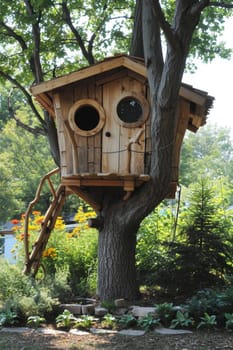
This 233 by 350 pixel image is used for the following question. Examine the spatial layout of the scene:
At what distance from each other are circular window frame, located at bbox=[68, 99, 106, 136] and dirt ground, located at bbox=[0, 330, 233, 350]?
2.77m

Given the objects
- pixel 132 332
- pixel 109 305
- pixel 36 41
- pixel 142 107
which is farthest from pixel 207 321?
pixel 36 41

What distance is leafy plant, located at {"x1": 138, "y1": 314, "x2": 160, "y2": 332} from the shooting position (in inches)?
209

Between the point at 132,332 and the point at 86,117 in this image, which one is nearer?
the point at 132,332

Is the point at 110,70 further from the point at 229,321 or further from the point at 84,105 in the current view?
the point at 229,321

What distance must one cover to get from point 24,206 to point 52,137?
12.5 meters

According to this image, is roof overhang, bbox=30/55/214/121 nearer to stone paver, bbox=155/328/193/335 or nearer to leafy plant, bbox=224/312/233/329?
leafy plant, bbox=224/312/233/329

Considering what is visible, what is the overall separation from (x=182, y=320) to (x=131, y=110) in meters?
2.96

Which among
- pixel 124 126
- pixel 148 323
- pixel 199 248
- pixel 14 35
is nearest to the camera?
pixel 148 323

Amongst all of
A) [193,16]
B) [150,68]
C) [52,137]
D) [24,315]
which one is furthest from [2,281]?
[193,16]

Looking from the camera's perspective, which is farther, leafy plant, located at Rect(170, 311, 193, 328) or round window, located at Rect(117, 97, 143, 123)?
round window, located at Rect(117, 97, 143, 123)

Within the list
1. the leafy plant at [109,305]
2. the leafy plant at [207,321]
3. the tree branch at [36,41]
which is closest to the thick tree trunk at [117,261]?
the leafy plant at [109,305]

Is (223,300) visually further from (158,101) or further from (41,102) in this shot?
(41,102)

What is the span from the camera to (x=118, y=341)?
493 cm

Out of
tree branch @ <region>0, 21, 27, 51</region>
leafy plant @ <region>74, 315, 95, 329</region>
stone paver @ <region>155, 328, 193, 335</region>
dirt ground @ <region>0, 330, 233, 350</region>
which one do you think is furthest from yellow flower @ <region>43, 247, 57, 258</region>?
tree branch @ <region>0, 21, 27, 51</region>
